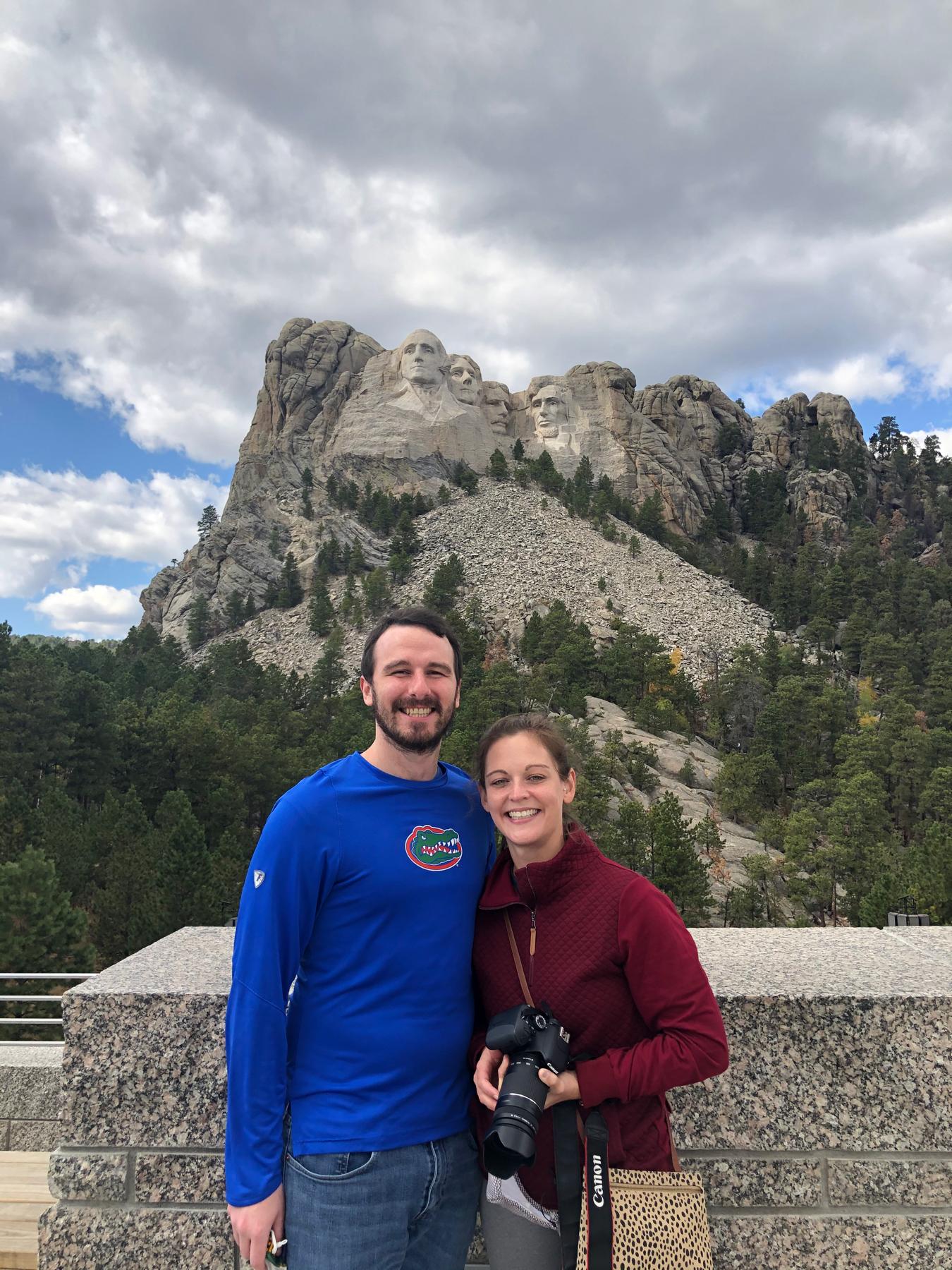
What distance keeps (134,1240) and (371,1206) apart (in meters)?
0.94

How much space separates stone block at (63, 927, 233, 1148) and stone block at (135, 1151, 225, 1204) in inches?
1.7

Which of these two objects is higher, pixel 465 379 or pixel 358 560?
pixel 465 379

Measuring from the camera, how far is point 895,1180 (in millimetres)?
2410

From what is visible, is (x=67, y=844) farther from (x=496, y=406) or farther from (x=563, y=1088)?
(x=496, y=406)

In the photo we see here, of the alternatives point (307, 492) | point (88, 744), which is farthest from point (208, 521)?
point (88, 744)

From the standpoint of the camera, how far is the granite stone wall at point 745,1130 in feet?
7.91

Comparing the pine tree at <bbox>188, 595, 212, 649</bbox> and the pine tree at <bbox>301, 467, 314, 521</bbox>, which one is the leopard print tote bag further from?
the pine tree at <bbox>301, 467, 314, 521</bbox>

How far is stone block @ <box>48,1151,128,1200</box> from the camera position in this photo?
245 centimetres

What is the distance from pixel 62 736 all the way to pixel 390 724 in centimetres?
4080

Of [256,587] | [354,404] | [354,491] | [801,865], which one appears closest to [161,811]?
[801,865]

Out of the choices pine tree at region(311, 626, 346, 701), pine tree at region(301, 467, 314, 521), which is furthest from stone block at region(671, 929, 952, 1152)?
pine tree at region(301, 467, 314, 521)

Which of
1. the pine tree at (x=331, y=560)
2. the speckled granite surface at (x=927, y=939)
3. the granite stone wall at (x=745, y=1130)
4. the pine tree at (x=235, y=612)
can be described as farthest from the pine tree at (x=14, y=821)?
the pine tree at (x=331, y=560)

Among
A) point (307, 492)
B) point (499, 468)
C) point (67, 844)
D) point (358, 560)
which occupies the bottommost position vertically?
point (67, 844)

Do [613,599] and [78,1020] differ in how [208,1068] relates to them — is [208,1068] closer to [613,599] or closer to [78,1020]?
[78,1020]
